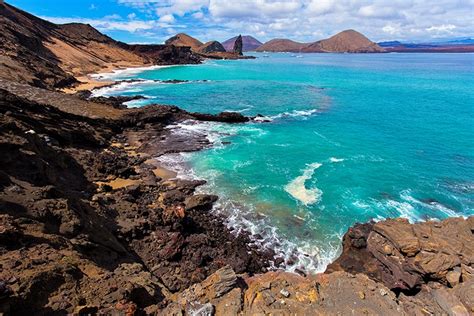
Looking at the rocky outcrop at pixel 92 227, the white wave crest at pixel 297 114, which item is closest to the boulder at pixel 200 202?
the rocky outcrop at pixel 92 227

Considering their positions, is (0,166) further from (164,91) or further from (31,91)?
(164,91)

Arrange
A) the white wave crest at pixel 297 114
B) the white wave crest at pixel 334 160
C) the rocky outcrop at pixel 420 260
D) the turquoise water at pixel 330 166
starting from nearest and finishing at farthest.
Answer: the rocky outcrop at pixel 420 260 → the turquoise water at pixel 330 166 → the white wave crest at pixel 334 160 → the white wave crest at pixel 297 114

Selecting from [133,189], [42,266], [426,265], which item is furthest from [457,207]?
[42,266]

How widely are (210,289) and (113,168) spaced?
22.4 meters


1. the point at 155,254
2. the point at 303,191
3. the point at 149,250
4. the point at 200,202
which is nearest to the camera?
the point at 155,254

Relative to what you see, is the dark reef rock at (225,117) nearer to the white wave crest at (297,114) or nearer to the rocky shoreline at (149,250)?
the white wave crest at (297,114)

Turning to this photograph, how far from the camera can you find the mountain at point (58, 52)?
198ft

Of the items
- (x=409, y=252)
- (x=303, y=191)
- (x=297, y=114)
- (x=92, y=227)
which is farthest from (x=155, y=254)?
(x=297, y=114)

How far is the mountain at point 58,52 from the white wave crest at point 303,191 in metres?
47.3

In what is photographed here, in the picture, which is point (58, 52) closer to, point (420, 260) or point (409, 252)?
point (409, 252)

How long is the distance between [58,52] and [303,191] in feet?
339

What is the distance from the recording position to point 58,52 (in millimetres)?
97938

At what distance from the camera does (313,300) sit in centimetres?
1021

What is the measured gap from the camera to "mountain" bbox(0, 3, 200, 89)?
60.4 m
